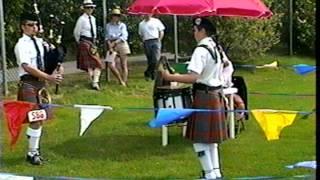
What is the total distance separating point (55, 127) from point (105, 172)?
2.71 m

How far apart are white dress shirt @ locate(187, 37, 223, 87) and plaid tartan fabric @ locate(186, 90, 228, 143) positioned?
0.37 feet

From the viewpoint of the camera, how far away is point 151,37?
1571cm

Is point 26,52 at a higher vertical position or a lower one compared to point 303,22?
higher

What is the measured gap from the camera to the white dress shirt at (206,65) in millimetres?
7102

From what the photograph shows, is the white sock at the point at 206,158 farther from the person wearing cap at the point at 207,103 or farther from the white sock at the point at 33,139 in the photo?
the white sock at the point at 33,139

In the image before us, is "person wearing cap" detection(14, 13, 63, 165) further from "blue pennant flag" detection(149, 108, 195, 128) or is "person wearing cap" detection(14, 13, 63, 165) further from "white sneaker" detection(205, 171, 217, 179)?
"white sneaker" detection(205, 171, 217, 179)

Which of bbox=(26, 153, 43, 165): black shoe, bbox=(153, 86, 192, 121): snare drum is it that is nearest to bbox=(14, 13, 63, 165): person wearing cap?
bbox=(26, 153, 43, 165): black shoe

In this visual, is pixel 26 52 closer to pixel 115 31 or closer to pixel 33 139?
pixel 33 139

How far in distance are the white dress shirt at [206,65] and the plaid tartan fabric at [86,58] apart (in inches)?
286

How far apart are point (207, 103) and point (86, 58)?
7.48 m

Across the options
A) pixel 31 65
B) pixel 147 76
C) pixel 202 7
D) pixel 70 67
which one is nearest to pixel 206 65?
pixel 202 7

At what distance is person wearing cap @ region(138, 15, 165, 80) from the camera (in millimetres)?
15586

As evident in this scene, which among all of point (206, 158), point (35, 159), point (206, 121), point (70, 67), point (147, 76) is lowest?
point (70, 67)

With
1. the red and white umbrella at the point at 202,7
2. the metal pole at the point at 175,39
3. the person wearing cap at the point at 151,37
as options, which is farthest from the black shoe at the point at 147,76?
the red and white umbrella at the point at 202,7
